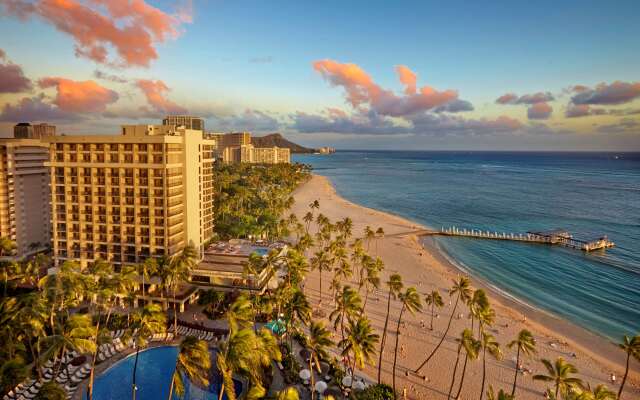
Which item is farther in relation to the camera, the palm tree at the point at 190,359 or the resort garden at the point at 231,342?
the resort garden at the point at 231,342

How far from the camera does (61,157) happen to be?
2377 inches

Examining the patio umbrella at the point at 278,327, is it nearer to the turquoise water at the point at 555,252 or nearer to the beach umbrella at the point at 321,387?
the beach umbrella at the point at 321,387

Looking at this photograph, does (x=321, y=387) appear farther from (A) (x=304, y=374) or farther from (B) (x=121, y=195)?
(B) (x=121, y=195)

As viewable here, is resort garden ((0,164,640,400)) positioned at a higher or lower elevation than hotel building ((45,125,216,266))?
lower

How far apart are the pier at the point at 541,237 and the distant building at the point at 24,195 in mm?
98490

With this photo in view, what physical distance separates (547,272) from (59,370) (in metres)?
91.9

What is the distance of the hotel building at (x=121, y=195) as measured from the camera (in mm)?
58531

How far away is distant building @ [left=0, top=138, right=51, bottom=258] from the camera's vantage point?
225 feet

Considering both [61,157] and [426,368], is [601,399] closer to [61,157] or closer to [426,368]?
[426,368]

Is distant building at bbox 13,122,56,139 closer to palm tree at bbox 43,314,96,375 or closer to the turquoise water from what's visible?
palm tree at bbox 43,314,96,375

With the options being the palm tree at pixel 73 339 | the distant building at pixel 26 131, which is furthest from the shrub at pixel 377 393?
the distant building at pixel 26 131

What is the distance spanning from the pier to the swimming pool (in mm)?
88319

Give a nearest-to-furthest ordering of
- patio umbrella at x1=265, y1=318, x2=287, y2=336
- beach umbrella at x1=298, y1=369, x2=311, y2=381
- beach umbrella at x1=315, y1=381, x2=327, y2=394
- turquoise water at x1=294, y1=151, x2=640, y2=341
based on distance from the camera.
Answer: beach umbrella at x1=315, y1=381, x2=327, y2=394 → beach umbrella at x1=298, y1=369, x2=311, y2=381 → patio umbrella at x1=265, y1=318, x2=287, y2=336 → turquoise water at x1=294, y1=151, x2=640, y2=341

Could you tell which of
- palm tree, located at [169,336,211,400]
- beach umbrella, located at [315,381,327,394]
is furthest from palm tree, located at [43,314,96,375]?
beach umbrella, located at [315,381,327,394]
